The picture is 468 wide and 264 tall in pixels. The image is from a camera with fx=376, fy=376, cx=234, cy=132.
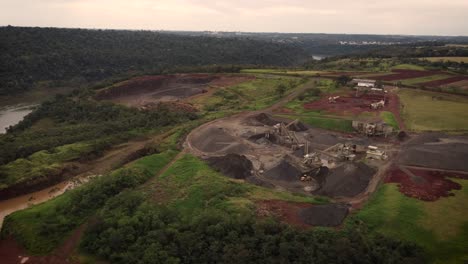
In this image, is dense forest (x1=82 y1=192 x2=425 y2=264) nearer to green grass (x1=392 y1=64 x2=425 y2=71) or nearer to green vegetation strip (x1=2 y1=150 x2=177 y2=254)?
green vegetation strip (x1=2 y1=150 x2=177 y2=254)

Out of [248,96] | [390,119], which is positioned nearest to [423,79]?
[390,119]

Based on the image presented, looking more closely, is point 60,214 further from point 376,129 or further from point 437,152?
point 437,152

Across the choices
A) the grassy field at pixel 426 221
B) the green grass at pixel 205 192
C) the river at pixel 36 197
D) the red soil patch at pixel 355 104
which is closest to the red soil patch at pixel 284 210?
the green grass at pixel 205 192

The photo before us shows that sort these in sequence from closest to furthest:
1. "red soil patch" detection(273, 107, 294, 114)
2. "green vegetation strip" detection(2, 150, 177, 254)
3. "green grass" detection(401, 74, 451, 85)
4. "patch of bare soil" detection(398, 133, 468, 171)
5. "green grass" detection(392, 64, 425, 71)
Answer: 1. "green vegetation strip" detection(2, 150, 177, 254)
2. "patch of bare soil" detection(398, 133, 468, 171)
3. "red soil patch" detection(273, 107, 294, 114)
4. "green grass" detection(401, 74, 451, 85)
5. "green grass" detection(392, 64, 425, 71)

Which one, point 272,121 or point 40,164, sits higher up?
point 272,121

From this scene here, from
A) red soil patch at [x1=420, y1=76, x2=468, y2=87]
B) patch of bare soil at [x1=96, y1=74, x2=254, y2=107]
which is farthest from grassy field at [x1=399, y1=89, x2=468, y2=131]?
patch of bare soil at [x1=96, y1=74, x2=254, y2=107]

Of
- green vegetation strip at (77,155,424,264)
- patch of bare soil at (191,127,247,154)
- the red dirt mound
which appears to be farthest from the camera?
the red dirt mound
